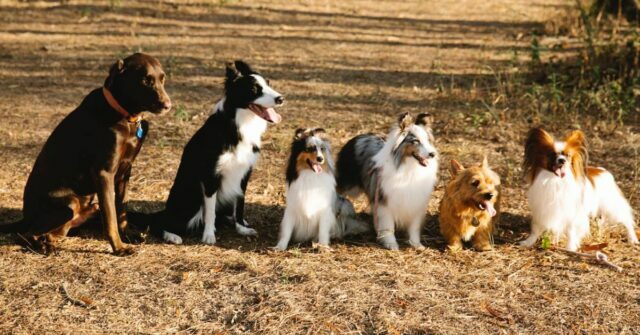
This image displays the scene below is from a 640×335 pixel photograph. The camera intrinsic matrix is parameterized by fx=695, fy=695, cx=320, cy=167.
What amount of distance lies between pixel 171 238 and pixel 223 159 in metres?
0.77

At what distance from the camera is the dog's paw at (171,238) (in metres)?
5.31

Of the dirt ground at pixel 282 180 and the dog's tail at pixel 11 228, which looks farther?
the dog's tail at pixel 11 228

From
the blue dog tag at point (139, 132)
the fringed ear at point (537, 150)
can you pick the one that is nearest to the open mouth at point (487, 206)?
the fringed ear at point (537, 150)

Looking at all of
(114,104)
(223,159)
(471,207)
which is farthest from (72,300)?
(471,207)

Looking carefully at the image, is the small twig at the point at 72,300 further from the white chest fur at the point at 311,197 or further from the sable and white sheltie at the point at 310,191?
the white chest fur at the point at 311,197

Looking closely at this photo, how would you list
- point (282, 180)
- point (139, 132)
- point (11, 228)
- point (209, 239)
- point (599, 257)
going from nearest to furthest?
point (139, 132) → point (599, 257) → point (11, 228) → point (209, 239) → point (282, 180)

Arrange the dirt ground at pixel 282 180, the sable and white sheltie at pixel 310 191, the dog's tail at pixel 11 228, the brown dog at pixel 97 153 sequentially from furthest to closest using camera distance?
1. the dog's tail at pixel 11 228
2. the sable and white sheltie at pixel 310 191
3. the brown dog at pixel 97 153
4. the dirt ground at pixel 282 180

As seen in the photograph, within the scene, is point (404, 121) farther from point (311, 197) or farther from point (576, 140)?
point (576, 140)

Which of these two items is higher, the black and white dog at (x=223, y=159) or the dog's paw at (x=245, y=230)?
the black and white dog at (x=223, y=159)

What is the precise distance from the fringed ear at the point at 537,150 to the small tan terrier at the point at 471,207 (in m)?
0.29

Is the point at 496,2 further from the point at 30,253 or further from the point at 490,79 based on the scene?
the point at 30,253

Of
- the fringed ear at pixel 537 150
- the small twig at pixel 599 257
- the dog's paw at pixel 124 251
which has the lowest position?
the dog's paw at pixel 124 251

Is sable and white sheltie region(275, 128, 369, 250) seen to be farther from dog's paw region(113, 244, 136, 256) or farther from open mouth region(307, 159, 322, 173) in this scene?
dog's paw region(113, 244, 136, 256)

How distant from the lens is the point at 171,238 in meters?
5.34
